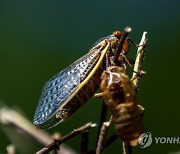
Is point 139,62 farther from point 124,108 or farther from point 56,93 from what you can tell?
point 56,93

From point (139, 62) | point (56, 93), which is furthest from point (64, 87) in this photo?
point (139, 62)

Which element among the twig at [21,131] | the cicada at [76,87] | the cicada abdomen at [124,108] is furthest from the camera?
the cicada at [76,87]

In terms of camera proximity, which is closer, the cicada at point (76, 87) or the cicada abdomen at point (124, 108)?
the cicada abdomen at point (124, 108)

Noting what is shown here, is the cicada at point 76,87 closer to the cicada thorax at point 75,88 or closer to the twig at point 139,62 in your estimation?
the cicada thorax at point 75,88

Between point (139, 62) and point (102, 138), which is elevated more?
point (139, 62)

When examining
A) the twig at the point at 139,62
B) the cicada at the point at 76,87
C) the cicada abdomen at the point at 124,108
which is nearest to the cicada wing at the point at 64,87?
the cicada at the point at 76,87

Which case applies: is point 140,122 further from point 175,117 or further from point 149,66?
point 149,66
